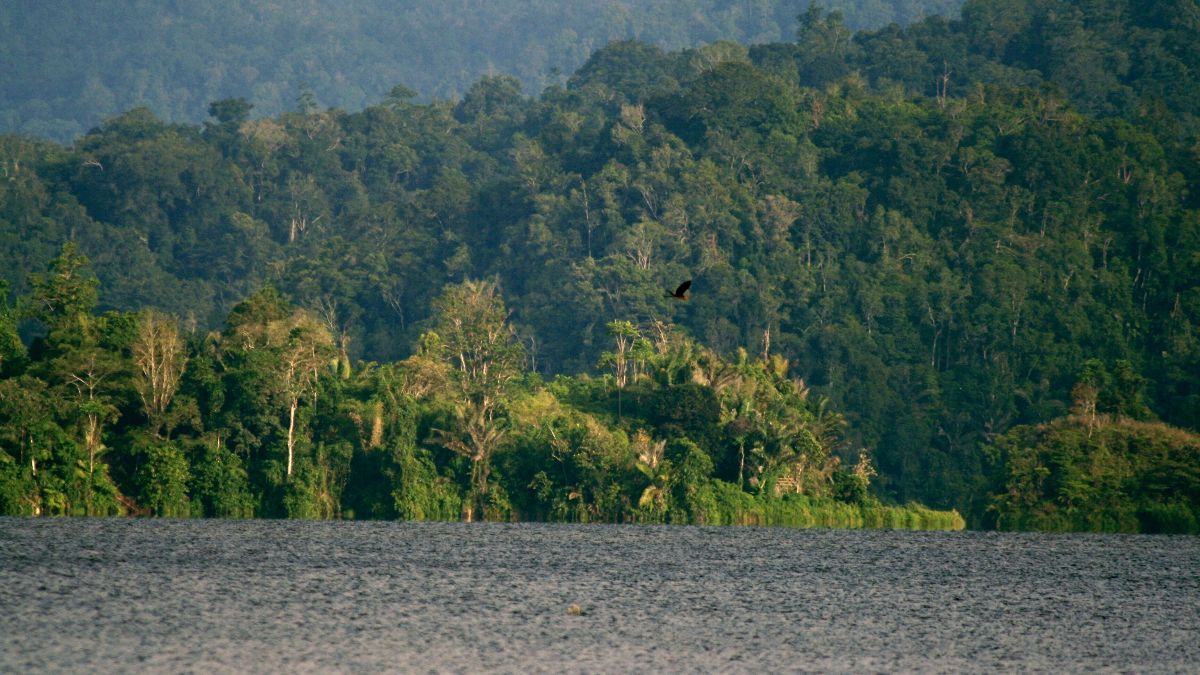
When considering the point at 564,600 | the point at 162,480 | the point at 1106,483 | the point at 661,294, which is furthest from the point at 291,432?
the point at 661,294

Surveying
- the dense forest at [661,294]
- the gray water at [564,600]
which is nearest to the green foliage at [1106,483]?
the dense forest at [661,294]

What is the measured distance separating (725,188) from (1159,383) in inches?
997

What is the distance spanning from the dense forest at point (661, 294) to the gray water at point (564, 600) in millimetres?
3656

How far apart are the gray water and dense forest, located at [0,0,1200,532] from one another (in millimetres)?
3656

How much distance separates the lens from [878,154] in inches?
3556

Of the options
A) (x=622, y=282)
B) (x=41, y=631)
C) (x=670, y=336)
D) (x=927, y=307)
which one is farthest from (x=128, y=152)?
(x=41, y=631)

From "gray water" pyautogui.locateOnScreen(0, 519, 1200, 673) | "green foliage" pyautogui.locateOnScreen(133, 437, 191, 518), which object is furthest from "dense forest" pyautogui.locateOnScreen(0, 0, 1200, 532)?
"gray water" pyautogui.locateOnScreen(0, 519, 1200, 673)

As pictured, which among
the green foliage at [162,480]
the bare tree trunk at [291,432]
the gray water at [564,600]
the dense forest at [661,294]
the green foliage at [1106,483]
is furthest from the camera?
the green foliage at [1106,483]

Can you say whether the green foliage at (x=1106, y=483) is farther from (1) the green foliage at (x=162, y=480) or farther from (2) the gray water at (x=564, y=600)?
(1) the green foliage at (x=162, y=480)

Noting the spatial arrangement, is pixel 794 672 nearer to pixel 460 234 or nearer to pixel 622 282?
pixel 622 282

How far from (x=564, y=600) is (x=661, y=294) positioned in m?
49.1

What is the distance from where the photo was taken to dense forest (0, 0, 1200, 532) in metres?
54.3

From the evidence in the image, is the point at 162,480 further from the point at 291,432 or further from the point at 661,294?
the point at 661,294

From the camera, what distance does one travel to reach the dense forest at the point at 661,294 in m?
54.3
